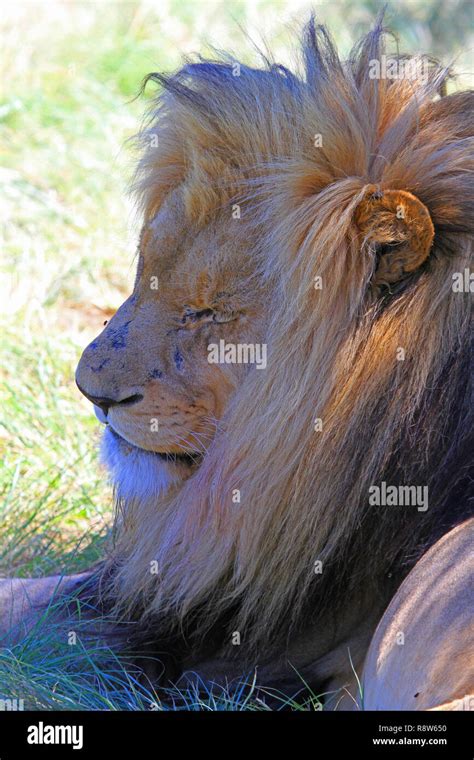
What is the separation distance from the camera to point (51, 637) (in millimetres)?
3316

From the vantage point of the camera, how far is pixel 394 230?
270cm

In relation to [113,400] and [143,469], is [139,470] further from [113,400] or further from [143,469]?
[113,400]

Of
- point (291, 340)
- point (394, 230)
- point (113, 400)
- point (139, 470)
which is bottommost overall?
point (139, 470)

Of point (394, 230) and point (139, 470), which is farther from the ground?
point (394, 230)

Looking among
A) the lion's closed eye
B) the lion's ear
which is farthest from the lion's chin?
the lion's ear

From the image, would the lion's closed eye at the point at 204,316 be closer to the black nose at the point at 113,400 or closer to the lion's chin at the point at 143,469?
the black nose at the point at 113,400

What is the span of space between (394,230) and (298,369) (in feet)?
1.24

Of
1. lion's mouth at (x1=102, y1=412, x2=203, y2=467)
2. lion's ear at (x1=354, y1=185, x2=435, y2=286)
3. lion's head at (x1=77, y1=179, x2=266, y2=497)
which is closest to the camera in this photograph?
lion's ear at (x1=354, y1=185, x2=435, y2=286)

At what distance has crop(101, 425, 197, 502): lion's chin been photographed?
3.02 metres

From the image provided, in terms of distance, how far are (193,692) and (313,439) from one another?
752 millimetres

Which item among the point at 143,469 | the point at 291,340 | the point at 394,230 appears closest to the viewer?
the point at 394,230

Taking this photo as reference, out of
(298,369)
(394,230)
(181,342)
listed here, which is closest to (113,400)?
(181,342)

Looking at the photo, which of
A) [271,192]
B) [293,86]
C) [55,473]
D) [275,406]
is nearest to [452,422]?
[275,406]

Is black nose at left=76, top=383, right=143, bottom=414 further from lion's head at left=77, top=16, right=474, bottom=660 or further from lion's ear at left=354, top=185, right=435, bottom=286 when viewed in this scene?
lion's ear at left=354, top=185, right=435, bottom=286
